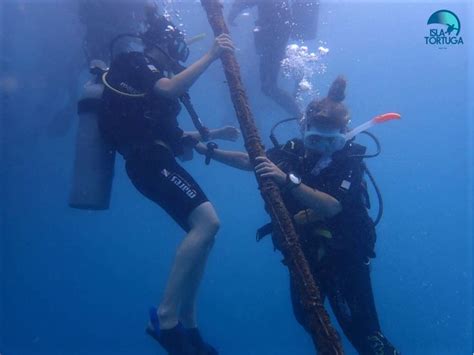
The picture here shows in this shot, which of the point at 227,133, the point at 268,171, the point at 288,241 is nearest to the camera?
the point at 288,241

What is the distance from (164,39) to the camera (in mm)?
4438

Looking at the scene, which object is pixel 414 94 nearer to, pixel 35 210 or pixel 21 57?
pixel 21 57

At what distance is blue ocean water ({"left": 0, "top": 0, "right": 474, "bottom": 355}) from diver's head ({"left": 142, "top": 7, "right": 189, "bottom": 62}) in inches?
331

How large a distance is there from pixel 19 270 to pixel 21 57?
1873 cm

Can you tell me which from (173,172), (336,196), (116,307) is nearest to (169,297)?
(173,172)

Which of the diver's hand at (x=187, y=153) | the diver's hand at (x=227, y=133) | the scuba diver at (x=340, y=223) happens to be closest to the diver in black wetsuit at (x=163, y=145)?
the diver's hand at (x=187, y=153)

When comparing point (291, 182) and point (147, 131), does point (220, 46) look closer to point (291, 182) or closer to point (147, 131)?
point (147, 131)

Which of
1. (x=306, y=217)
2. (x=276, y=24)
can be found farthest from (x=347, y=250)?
(x=276, y=24)

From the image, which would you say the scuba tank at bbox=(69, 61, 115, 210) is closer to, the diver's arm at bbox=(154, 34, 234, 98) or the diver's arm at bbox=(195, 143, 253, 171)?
the diver's arm at bbox=(154, 34, 234, 98)

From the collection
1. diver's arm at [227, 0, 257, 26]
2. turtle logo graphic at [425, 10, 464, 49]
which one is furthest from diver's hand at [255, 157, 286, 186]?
diver's arm at [227, 0, 257, 26]

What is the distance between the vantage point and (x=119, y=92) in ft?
13.1

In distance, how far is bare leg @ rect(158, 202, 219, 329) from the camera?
3.72 m

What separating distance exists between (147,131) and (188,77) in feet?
2.12

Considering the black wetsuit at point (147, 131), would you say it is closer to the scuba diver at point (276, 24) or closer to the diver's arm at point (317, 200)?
the diver's arm at point (317, 200)
